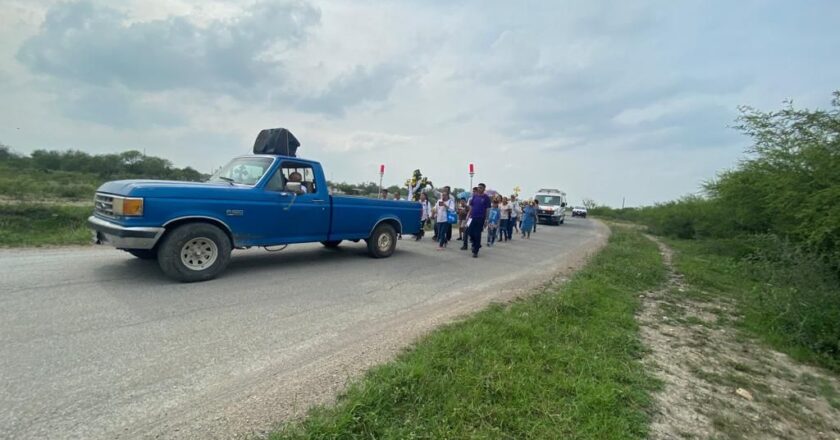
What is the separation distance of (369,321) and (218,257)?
2.85 meters

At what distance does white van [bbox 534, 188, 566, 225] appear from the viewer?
29562 mm

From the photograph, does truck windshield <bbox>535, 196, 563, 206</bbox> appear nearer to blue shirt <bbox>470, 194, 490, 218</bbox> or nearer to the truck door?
blue shirt <bbox>470, 194, 490, 218</bbox>

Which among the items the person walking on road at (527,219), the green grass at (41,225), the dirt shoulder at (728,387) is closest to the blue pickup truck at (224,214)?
the green grass at (41,225)

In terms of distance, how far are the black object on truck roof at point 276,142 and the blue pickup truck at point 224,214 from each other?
1.09 meters

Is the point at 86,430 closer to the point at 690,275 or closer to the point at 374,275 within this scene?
the point at 374,275

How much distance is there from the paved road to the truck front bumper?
1.76 ft

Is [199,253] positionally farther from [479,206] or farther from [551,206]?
[551,206]

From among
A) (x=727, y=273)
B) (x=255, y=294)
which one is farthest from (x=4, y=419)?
(x=727, y=273)

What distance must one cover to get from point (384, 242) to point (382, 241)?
55 mm

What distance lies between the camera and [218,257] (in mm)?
5844

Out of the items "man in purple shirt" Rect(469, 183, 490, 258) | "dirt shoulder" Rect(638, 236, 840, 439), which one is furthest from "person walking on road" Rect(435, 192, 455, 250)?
"dirt shoulder" Rect(638, 236, 840, 439)

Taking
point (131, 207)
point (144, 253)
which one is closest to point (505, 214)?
point (144, 253)

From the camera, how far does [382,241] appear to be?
28.8 feet

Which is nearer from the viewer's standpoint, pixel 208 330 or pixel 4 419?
pixel 4 419
